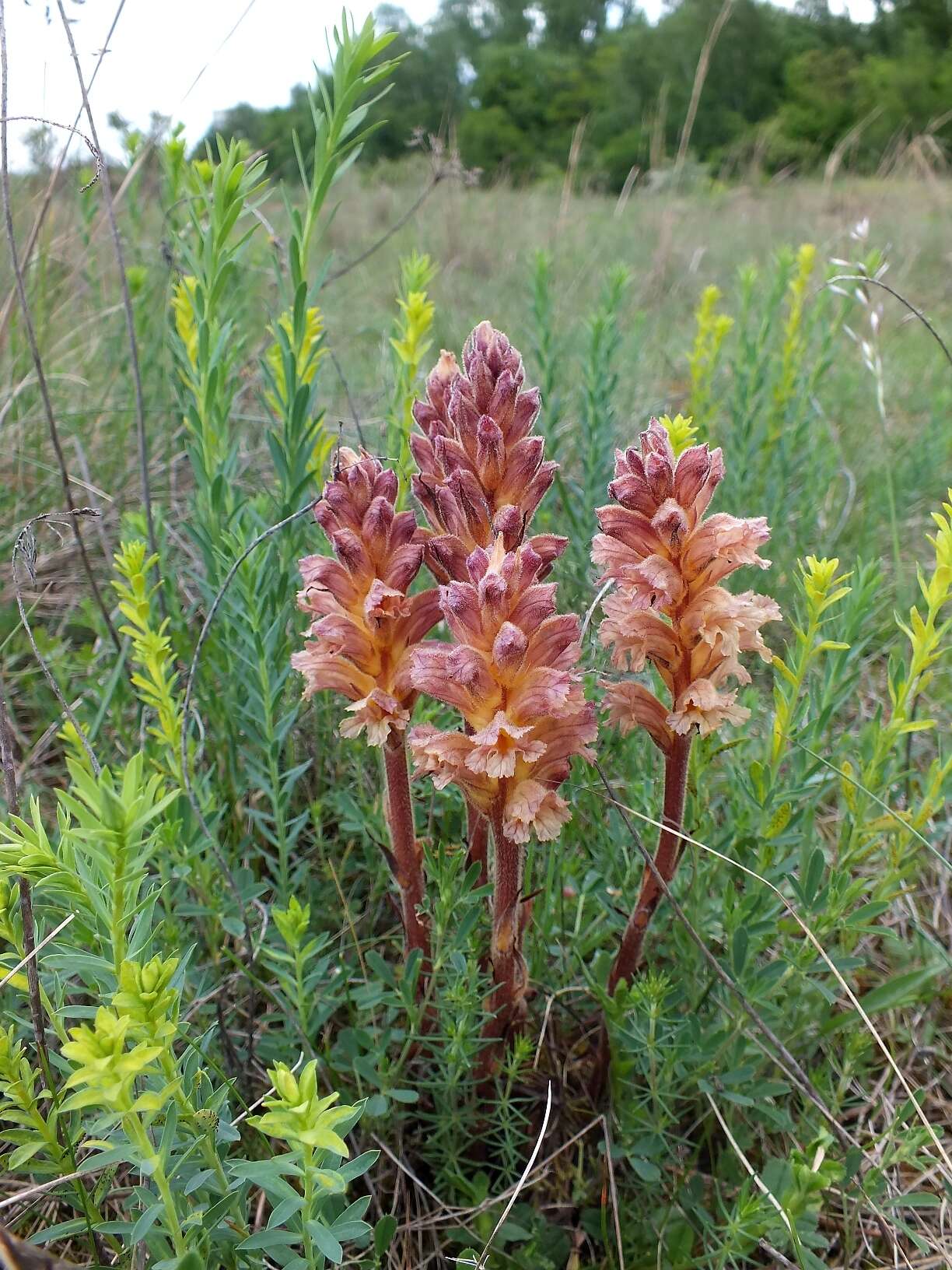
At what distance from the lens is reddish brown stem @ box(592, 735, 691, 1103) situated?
58.9 inches

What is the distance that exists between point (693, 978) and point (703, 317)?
2678 mm

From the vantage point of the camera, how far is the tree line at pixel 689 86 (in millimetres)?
→ 26841

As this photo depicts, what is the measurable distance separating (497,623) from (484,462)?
262mm

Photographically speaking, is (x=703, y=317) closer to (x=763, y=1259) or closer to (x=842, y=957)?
(x=842, y=957)

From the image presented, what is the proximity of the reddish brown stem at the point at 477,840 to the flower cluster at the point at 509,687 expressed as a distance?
0.73ft

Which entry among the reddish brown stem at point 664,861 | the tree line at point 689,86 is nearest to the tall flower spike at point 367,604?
the reddish brown stem at point 664,861

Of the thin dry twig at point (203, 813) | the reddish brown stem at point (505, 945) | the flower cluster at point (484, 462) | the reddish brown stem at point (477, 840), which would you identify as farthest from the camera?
the thin dry twig at point (203, 813)

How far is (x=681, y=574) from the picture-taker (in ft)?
4.47

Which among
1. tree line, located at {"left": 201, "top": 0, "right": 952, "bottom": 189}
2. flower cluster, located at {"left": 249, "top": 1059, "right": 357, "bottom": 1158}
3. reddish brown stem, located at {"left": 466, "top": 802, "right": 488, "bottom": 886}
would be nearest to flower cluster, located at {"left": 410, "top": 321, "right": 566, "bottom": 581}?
reddish brown stem, located at {"left": 466, "top": 802, "right": 488, "bottom": 886}

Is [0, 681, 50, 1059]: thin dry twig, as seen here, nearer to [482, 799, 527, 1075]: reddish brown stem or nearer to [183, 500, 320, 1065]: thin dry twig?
[183, 500, 320, 1065]: thin dry twig

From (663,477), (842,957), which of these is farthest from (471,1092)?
(663,477)

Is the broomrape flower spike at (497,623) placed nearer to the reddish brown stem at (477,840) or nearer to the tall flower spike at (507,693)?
the tall flower spike at (507,693)

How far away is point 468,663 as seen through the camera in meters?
1.22

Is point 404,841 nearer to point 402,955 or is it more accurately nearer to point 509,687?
point 509,687
